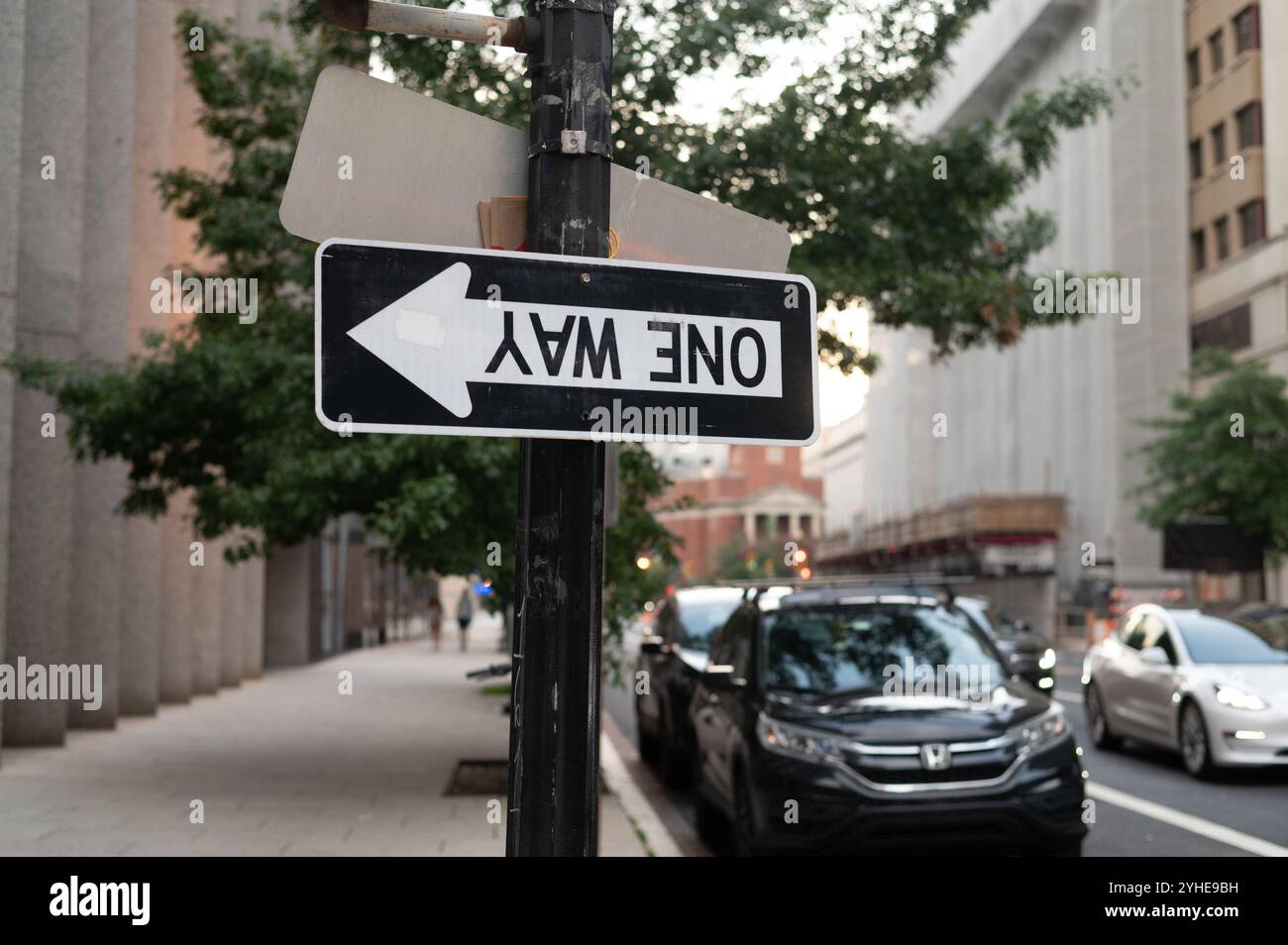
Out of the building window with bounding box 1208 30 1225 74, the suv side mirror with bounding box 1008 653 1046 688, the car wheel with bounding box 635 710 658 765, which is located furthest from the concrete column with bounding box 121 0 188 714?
the building window with bounding box 1208 30 1225 74

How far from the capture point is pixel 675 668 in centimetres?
1323

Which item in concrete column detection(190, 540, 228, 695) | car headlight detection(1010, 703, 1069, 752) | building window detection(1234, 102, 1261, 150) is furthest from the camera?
building window detection(1234, 102, 1261, 150)

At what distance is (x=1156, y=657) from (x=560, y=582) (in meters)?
11.8

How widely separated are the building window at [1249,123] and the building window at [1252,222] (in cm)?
203

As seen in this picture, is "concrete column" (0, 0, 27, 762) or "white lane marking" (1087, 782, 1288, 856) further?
"concrete column" (0, 0, 27, 762)

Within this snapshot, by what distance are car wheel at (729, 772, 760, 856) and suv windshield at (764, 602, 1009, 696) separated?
2.18 ft

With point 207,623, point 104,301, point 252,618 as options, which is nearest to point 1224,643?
point 104,301

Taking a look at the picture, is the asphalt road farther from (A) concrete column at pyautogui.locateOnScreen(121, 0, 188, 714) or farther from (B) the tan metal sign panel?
(B) the tan metal sign panel

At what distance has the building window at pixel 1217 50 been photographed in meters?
49.2

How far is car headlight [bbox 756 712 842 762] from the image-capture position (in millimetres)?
7871

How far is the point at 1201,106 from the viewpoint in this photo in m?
50.6

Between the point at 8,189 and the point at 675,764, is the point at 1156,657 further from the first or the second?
the point at 8,189
